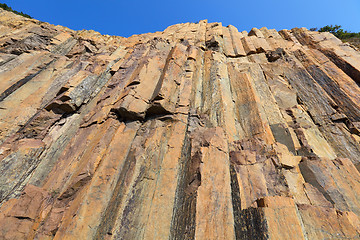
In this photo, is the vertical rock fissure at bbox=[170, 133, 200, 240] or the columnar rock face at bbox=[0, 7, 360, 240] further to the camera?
the columnar rock face at bbox=[0, 7, 360, 240]

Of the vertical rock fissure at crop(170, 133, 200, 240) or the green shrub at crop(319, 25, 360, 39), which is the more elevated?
the green shrub at crop(319, 25, 360, 39)

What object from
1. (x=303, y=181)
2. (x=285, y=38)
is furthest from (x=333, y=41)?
(x=303, y=181)

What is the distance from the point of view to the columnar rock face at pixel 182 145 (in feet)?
12.6

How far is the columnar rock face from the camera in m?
3.83

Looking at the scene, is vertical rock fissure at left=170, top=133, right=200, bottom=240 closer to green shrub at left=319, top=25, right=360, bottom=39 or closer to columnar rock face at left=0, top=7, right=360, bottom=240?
columnar rock face at left=0, top=7, right=360, bottom=240

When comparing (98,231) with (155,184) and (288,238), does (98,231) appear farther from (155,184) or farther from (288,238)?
(288,238)

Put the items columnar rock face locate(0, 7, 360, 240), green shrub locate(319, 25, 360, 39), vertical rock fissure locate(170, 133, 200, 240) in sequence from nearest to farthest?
vertical rock fissure locate(170, 133, 200, 240), columnar rock face locate(0, 7, 360, 240), green shrub locate(319, 25, 360, 39)

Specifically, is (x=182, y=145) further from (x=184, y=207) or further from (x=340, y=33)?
(x=340, y=33)

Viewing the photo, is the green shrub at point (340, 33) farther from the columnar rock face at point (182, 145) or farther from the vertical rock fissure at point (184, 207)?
the vertical rock fissure at point (184, 207)

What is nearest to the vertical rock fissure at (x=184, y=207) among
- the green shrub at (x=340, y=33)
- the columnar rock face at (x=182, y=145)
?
the columnar rock face at (x=182, y=145)

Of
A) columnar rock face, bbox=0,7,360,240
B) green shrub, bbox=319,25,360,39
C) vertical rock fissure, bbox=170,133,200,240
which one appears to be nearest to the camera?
vertical rock fissure, bbox=170,133,200,240

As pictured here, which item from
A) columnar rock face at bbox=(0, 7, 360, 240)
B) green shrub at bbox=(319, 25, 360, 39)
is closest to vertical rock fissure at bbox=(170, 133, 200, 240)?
columnar rock face at bbox=(0, 7, 360, 240)

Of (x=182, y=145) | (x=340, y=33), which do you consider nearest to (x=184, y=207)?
(x=182, y=145)

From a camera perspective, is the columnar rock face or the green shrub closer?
the columnar rock face
